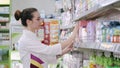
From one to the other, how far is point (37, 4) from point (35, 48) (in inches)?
184

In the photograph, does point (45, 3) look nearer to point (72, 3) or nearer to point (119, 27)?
point (72, 3)

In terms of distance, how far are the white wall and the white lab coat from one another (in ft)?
14.5

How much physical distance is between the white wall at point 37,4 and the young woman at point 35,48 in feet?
14.1

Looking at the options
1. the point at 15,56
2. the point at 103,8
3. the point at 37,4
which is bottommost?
the point at 15,56

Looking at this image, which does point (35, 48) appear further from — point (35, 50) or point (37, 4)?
point (37, 4)

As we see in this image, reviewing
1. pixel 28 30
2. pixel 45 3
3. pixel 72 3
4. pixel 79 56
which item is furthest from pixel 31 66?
pixel 45 3

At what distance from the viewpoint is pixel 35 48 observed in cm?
269

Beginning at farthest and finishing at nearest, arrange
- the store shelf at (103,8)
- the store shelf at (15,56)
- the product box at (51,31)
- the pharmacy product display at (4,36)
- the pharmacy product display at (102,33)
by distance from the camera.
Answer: the pharmacy product display at (4,36), the store shelf at (15,56), the product box at (51,31), the pharmacy product display at (102,33), the store shelf at (103,8)

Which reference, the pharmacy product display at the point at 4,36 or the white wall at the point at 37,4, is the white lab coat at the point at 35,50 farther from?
the pharmacy product display at the point at 4,36

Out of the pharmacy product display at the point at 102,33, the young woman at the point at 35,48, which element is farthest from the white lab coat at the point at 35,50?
the pharmacy product display at the point at 102,33

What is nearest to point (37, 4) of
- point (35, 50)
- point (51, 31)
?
point (51, 31)

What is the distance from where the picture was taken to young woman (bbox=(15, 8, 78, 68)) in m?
2.67

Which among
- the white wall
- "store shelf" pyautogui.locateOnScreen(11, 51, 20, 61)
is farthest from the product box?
the white wall

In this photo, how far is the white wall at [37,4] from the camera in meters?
7.13
